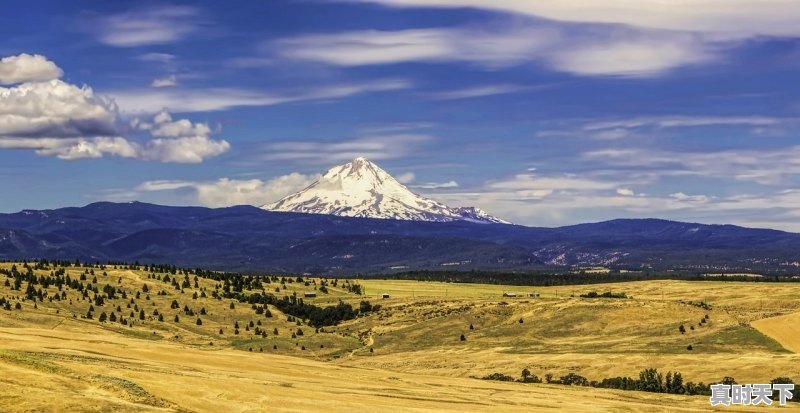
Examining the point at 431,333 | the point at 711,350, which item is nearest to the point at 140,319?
the point at 431,333

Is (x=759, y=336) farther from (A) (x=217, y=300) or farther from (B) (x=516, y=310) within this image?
(A) (x=217, y=300)

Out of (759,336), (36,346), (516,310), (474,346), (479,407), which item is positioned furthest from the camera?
(516,310)

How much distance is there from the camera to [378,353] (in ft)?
420

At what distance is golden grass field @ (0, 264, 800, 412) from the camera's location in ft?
187

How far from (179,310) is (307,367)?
219 feet

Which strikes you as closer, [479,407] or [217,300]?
[479,407]

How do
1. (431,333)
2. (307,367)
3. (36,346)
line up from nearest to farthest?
(36,346), (307,367), (431,333)

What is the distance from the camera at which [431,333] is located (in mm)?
142000

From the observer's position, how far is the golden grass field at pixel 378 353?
5691cm

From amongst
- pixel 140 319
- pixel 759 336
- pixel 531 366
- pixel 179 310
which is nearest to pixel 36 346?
pixel 531 366

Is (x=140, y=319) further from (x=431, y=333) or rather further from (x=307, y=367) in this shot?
(x=307, y=367)

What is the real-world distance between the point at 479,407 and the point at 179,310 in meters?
94.2

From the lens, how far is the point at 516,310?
153 meters

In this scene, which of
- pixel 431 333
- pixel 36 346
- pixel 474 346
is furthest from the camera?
pixel 431 333
